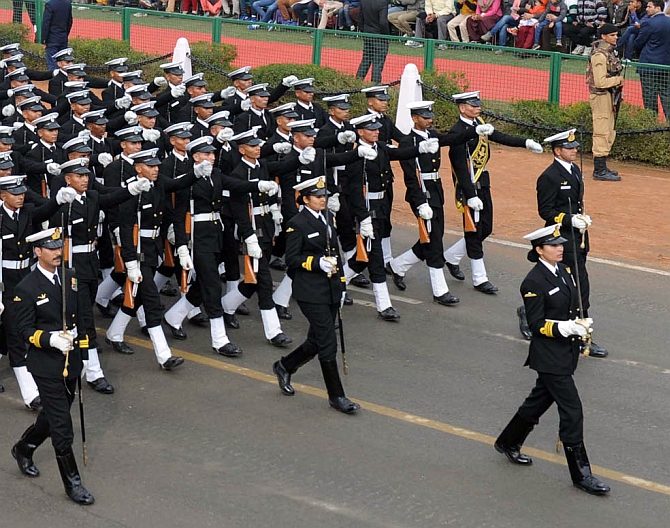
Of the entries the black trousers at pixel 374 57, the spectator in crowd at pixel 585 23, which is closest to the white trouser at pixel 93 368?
the black trousers at pixel 374 57

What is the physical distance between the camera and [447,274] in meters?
14.2

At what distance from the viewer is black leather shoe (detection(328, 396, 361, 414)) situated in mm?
10156

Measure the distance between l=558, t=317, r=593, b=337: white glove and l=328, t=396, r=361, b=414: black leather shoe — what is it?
205 cm

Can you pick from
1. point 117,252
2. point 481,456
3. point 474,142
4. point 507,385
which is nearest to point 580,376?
point 507,385

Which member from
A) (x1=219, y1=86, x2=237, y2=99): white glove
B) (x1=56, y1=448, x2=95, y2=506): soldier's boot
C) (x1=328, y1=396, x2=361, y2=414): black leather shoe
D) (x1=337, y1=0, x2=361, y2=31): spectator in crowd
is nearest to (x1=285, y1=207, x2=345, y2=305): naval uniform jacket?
(x1=328, y1=396, x2=361, y2=414): black leather shoe

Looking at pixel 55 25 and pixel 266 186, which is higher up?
pixel 266 186

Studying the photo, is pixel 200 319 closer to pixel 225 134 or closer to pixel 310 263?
pixel 225 134

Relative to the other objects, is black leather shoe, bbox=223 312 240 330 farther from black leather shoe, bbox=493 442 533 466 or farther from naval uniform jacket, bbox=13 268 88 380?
black leather shoe, bbox=493 442 533 466

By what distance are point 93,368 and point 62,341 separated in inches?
92.0

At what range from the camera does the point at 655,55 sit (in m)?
20.1

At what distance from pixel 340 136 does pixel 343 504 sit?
5.17 meters

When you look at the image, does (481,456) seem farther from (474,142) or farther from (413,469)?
(474,142)

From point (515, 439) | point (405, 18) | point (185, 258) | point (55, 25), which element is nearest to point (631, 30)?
point (405, 18)

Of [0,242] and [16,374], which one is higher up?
[0,242]
